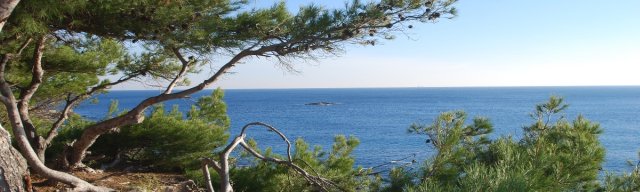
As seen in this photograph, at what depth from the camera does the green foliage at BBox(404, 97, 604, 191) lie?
7.32 ft

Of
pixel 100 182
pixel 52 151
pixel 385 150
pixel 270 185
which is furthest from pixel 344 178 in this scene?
pixel 385 150

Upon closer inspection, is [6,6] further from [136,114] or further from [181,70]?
[181,70]

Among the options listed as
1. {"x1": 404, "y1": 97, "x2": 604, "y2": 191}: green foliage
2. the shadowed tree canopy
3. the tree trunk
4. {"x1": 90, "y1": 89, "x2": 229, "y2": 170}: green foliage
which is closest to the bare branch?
the shadowed tree canopy

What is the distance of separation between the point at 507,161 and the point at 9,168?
2.63 metres

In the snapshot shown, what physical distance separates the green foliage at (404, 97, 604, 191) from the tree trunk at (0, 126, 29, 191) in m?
2.10

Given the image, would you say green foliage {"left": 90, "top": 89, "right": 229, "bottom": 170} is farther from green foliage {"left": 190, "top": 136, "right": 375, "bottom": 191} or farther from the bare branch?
the bare branch

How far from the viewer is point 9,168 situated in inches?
118

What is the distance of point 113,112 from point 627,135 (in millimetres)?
31434

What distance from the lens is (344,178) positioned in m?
4.70

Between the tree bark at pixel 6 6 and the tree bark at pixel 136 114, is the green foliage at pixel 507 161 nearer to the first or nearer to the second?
the tree bark at pixel 136 114

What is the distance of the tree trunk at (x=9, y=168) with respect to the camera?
294 centimetres

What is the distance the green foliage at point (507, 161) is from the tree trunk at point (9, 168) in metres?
2.10

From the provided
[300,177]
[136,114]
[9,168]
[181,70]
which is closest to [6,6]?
[9,168]

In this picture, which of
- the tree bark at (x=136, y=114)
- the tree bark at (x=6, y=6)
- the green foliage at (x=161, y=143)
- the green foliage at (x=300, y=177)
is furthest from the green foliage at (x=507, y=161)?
the green foliage at (x=161, y=143)
